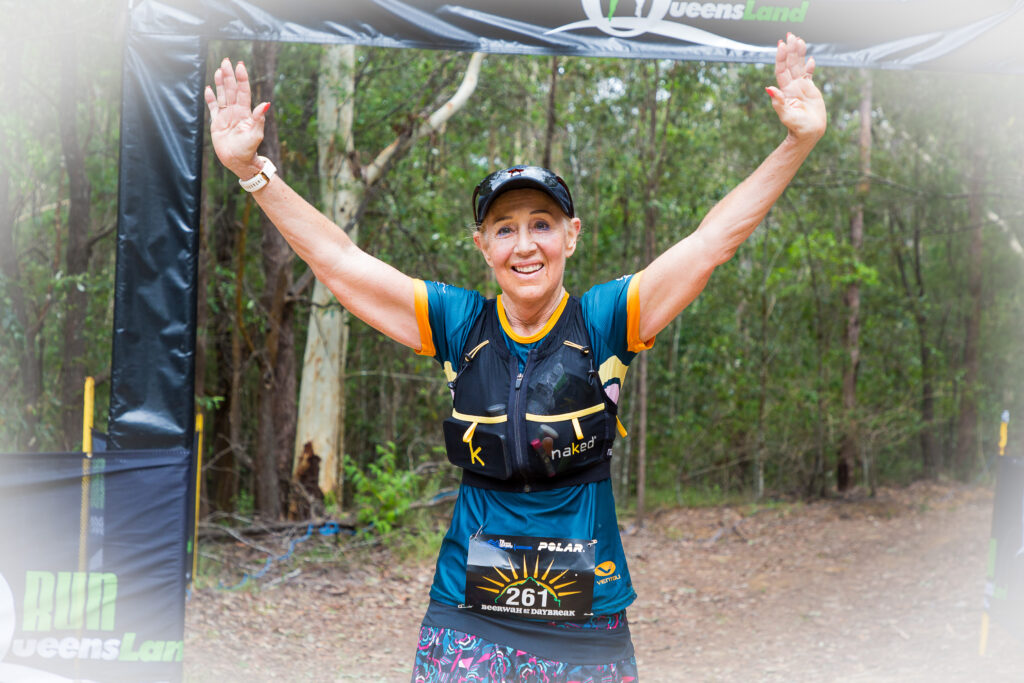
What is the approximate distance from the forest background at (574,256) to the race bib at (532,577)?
20.5 ft

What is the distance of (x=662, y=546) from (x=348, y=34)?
23.4ft

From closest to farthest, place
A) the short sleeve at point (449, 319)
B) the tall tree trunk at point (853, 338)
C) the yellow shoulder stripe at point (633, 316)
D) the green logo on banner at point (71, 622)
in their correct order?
the yellow shoulder stripe at point (633, 316), the short sleeve at point (449, 319), the green logo on banner at point (71, 622), the tall tree trunk at point (853, 338)

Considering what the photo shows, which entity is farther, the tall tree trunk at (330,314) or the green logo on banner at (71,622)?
the tall tree trunk at (330,314)

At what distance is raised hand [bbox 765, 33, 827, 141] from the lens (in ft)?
7.23

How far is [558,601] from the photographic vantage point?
2.24 metres

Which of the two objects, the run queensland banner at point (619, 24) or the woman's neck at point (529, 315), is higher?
the run queensland banner at point (619, 24)

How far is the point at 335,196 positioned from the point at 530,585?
8312mm

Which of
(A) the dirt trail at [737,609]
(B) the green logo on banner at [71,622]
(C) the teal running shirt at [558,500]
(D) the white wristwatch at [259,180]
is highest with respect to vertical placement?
(D) the white wristwatch at [259,180]

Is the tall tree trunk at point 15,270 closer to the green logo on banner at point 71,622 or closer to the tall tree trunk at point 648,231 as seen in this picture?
the green logo on banner at point 71,622

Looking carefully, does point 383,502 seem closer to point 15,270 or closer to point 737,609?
point 737,609

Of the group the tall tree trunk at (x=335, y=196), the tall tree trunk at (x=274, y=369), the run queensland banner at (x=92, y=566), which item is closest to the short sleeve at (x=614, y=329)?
the run queensland banner at (x=92, y=566)

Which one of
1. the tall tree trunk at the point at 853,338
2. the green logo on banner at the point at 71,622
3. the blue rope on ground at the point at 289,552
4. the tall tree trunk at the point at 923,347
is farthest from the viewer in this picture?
the tall tree trunk at the point at 923,347

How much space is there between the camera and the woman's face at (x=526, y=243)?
233 centimetres

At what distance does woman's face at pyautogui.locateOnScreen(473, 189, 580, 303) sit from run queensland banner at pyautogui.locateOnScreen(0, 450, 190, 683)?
7.09 ft
